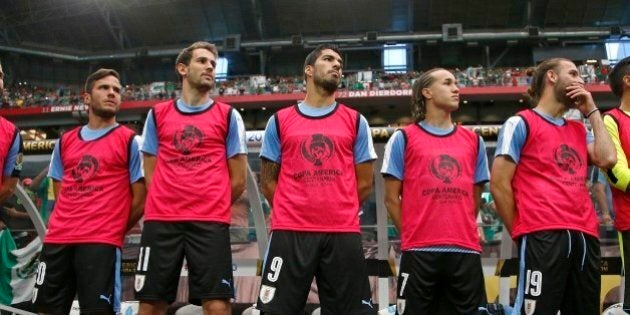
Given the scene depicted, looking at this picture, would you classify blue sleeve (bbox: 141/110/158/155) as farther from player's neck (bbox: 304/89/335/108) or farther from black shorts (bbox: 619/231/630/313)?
black shorts (bbox: 619/231/630/313)

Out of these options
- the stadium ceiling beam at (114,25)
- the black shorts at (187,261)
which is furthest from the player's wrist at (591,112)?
the stadium ceiling beam at (114,25)

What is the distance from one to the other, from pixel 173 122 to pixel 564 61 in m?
2.54

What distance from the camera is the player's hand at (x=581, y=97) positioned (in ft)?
11.2

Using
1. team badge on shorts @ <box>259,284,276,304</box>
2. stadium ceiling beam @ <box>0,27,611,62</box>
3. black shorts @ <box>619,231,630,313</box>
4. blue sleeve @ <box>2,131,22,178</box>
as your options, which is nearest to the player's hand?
black shorts @ <box>619,231,630,313</box>

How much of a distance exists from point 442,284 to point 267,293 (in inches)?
40.0

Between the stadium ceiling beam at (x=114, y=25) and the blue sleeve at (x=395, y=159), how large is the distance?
1314 inches

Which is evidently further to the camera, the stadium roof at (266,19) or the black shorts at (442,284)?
the stadium roof at (266,19)

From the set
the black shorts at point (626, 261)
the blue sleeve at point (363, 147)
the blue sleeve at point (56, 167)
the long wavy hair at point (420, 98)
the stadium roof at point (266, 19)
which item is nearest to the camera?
the black shorts at point (626, 261)

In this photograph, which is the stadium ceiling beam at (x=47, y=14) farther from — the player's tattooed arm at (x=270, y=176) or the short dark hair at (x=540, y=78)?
the short dark hair at (x=540, y=78)

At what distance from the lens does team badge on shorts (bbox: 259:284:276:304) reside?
312 centimetres

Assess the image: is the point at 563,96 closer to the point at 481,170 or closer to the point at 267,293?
the point at 481,170

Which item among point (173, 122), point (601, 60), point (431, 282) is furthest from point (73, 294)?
point (601, 60)

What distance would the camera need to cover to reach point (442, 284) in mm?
3250

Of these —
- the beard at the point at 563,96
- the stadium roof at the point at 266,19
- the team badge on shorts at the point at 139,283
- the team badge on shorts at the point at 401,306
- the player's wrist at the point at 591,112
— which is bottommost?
the team badge on shorts at the point at 401,306
